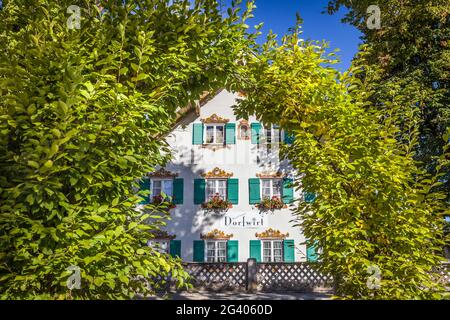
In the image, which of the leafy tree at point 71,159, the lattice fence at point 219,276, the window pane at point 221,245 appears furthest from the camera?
the window pane at point 221,245

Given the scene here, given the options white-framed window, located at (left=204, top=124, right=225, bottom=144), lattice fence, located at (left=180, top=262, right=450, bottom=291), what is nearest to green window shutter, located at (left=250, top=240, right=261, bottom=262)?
lattice fence, located at (left=180, top=262, right=450, bottom=291)

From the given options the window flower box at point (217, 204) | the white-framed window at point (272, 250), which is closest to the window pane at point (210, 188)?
the window flower box at point (217, 204)

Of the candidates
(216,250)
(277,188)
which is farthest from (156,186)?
(277,188)

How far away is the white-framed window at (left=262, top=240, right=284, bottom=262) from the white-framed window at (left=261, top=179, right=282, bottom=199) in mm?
2167

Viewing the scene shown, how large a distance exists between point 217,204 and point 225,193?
0.71 metres

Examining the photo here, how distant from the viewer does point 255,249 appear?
15.1 metres

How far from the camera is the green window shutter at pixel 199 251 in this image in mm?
15147

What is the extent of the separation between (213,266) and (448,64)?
1286 cm

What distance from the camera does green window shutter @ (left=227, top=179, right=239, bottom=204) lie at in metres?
15.6

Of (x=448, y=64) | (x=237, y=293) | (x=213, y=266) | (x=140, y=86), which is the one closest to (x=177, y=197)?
(x=213, y=266)

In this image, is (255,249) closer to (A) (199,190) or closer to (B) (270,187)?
(B) (270,187)

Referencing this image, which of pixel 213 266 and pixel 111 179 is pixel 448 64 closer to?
pixel 213 266

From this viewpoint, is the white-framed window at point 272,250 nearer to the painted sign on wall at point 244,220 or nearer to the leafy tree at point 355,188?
the painted sign on wall at point 244,220

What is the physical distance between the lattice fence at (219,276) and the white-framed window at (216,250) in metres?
1.97
